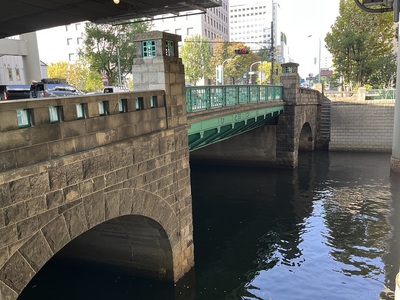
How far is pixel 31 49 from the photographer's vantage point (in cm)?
3578

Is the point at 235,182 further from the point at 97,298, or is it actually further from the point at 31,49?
the point at 31,49

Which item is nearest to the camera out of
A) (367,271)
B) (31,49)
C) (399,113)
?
(367,271)

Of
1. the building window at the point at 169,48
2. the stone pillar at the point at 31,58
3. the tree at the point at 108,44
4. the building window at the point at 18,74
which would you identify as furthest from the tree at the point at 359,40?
the building window at the point at 18,74

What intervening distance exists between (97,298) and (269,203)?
1169 centimetres

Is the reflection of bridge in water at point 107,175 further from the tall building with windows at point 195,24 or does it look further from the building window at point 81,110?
the tall building with windows at point 195,24

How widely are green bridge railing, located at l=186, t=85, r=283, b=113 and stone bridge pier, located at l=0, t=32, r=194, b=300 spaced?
261 cm

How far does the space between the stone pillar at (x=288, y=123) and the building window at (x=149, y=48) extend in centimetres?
1818

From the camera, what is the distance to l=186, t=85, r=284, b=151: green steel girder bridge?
13.3m

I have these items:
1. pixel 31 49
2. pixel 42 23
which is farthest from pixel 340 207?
pixel 31 49

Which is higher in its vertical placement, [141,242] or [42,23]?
[42,23]

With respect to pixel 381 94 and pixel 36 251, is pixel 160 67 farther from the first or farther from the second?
pixel 381 94

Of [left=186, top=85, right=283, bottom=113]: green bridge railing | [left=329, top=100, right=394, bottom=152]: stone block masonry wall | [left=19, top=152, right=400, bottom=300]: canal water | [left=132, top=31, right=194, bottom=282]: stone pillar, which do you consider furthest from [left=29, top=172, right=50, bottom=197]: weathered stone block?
[left=329, top=100, right=394, bottom=152]: stone block masonry wall

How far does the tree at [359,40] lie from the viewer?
133 feet

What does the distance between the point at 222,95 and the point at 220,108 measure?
815 mm
